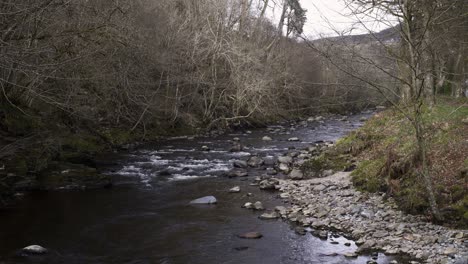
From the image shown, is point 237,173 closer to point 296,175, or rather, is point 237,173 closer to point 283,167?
point 283,167

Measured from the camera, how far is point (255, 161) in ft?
50.5

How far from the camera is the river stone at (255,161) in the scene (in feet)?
49.8

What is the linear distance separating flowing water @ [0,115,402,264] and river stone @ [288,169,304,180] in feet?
3.87

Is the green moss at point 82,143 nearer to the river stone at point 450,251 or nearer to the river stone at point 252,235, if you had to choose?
the river stone at point 252,235

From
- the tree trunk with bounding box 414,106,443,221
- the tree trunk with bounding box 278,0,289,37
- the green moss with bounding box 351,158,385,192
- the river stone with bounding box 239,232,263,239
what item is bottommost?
the river stone with bounding box 239,232,263,239

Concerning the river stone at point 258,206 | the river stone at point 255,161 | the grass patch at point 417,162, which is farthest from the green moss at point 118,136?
the river stone at point 258,206

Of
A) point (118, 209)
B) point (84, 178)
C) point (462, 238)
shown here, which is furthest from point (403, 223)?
point (84, 178)

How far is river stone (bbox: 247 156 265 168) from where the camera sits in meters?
15.2

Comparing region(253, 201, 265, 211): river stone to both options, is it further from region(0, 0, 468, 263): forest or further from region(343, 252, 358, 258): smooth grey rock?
region(343, 252, 358, 258): smooth grey rock

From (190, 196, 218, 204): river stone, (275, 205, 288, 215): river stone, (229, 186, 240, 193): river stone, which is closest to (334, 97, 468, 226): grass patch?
(275, 205, 288, 215): river stone

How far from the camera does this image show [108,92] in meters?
18.6

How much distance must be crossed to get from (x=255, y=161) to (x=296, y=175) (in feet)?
8.80

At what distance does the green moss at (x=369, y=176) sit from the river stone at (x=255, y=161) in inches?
168

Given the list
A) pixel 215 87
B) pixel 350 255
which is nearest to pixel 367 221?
pixel 350 255
